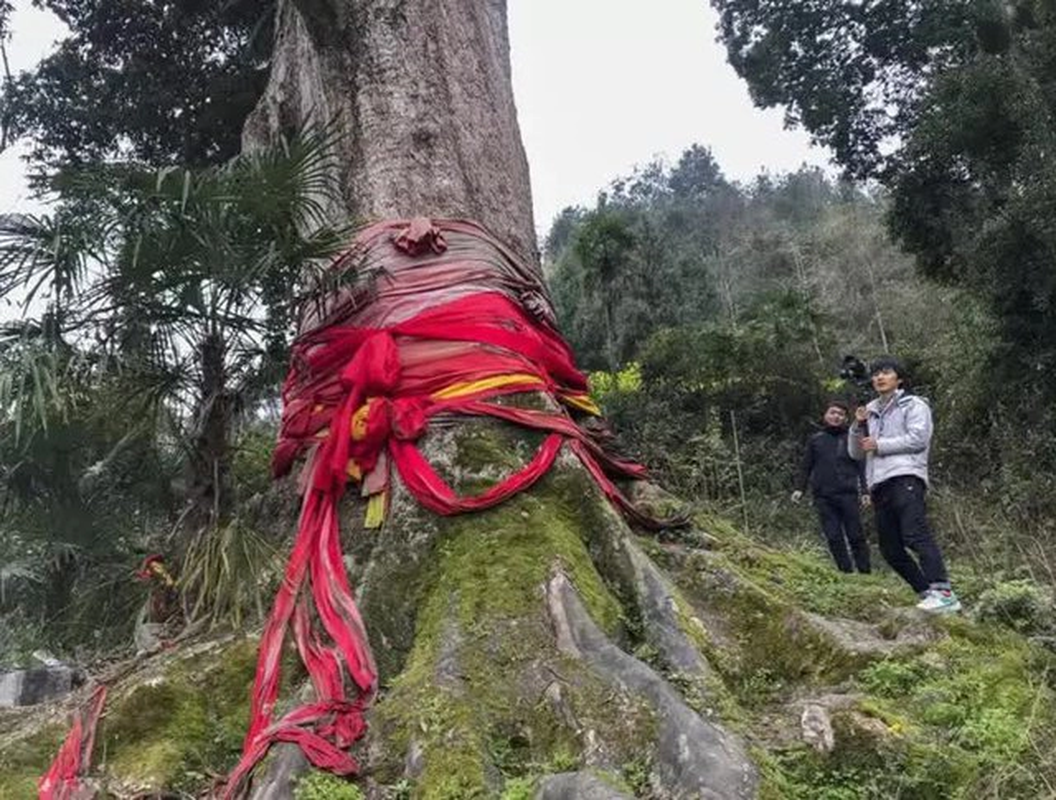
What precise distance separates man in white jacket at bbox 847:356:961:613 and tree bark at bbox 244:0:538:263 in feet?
5.92

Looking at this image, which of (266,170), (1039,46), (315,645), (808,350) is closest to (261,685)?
(315,645)

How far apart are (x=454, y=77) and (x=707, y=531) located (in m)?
2.56

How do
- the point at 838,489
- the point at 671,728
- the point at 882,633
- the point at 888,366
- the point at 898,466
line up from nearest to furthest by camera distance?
the point at 671,728 → the point at 882,633 → the point at 898,466 → the point at 888,366 → the point at 838,489

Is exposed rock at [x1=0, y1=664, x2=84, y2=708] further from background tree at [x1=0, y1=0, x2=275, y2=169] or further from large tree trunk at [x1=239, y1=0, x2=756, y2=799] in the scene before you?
background tree at [x1=0, y1=0, x2=275, y2=169]

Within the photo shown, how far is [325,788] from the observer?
2.76m

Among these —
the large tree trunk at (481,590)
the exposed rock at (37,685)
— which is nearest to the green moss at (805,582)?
the large tree trunk at (481,590)

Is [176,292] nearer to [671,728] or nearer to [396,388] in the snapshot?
[396,388]

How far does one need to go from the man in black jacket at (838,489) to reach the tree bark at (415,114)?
108 inches

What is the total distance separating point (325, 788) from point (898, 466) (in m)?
2.90

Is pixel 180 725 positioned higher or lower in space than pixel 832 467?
higher

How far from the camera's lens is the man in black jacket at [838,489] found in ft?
22.3

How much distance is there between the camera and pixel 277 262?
3947mm

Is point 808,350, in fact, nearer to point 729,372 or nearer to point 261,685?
point 729,372

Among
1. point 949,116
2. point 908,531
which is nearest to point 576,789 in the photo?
point 908,531
